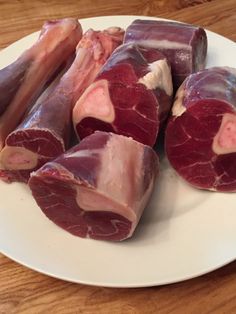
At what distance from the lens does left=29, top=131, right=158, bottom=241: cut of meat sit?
1.03 m

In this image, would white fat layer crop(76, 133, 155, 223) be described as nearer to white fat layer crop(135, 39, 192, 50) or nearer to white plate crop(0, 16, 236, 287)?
white plate crop(0, 16, 236, 287)

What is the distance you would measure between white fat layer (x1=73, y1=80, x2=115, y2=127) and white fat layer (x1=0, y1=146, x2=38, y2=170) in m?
0.14

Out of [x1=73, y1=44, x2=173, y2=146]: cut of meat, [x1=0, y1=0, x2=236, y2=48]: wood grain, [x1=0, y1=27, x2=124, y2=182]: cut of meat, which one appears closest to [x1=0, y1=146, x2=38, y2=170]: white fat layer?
[x1=0, y1=27, x2=124, y2=182]: cut of meat

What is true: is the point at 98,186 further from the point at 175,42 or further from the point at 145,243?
the point at 175,42

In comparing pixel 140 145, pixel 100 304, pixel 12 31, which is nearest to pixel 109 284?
→ pixel 100 304

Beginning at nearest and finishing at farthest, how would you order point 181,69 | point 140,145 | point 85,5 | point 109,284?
1. point 109,284
2. point 140,145
3. point 181,69
4. point 85,5

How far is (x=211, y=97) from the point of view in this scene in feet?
3.77

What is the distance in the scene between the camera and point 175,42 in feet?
4.45

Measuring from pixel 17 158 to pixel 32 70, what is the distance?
0.26 metres

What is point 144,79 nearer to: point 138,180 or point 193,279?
point 138,180

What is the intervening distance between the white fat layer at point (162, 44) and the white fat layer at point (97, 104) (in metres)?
0.21

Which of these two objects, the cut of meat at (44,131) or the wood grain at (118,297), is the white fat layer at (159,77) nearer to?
the cut of meat at (44,131)

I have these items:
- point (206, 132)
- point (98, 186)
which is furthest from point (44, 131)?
point (206, 132)

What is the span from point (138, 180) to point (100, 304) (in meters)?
0.24
